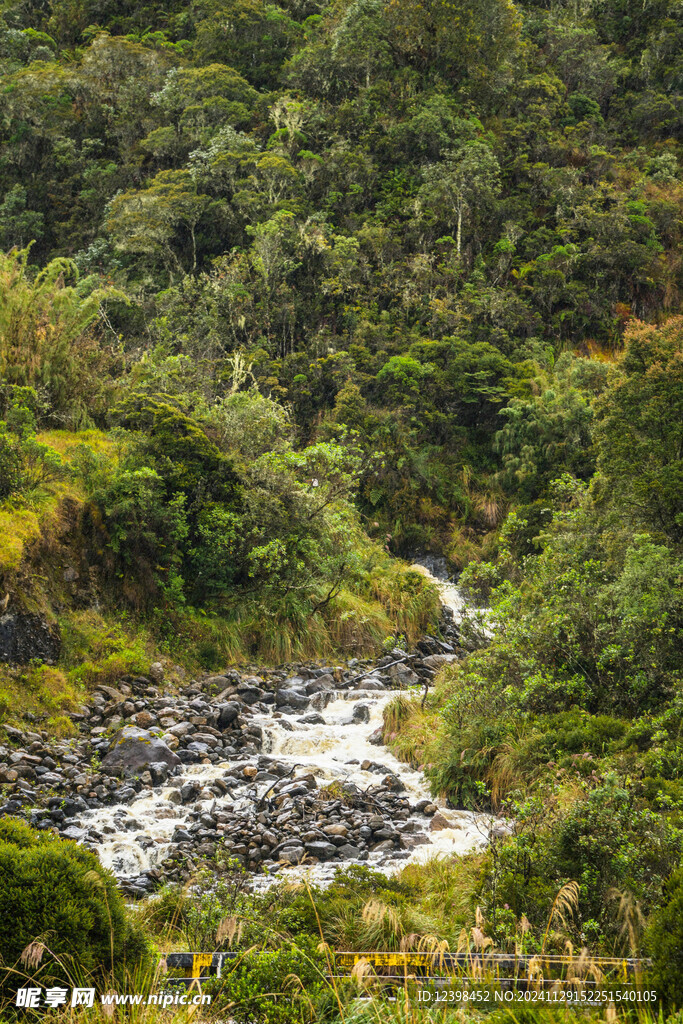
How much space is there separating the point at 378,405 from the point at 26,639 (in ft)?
Answer: 50.3

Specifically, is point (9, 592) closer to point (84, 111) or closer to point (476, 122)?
point (476, 122)

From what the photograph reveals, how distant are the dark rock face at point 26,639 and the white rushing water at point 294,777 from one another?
8.64ft

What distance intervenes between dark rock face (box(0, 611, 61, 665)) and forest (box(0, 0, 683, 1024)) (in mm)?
136

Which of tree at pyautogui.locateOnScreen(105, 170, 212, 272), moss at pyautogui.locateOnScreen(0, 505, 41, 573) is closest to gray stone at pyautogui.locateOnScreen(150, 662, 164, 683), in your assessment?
moss at pyautogui.locateOnScreen(0, 505, 41, 573)

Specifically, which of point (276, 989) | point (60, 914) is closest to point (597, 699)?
point (276, 989)

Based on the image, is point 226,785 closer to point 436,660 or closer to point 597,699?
point 597,699

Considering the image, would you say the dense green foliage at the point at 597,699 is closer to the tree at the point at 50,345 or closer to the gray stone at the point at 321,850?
the gray stone at the point at 321,850

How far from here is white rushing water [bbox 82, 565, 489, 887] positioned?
24.7 ft

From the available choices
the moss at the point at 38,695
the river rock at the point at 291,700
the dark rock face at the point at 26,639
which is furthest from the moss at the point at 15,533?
the river rock at the point at 291,700

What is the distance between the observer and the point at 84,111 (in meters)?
34.5

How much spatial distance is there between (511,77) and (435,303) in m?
12.3

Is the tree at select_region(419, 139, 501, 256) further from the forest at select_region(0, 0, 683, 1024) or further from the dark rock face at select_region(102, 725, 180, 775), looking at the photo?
the dark rock face at select_region(102, 725, 180, 775)

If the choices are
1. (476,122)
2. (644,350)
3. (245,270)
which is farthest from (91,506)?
(476,122)

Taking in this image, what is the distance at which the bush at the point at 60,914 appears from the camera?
3.46 metres
